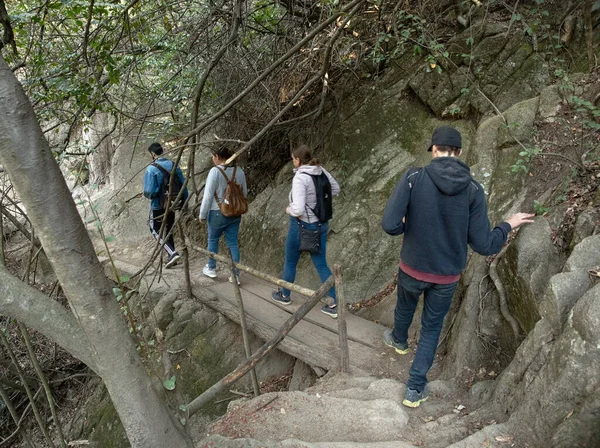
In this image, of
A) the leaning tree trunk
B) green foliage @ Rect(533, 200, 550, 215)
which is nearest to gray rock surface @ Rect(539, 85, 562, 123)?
green foliage @ Rect(533, 200, 550, 215)

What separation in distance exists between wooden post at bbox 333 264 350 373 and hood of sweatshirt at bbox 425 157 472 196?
4.40 ft

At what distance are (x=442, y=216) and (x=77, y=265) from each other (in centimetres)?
225

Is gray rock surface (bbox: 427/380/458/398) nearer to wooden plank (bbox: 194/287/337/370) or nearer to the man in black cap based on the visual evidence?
the man in black cap

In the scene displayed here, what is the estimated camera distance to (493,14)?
5895 millimetres

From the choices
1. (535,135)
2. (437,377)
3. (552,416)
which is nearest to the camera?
(552,416)

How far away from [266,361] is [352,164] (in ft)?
10.8

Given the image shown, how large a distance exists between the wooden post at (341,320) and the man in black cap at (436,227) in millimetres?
736

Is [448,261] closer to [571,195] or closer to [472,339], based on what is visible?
[472,339]

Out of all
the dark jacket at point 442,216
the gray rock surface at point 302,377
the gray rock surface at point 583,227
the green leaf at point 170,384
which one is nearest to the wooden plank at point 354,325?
the gray rock surface at point 302,377

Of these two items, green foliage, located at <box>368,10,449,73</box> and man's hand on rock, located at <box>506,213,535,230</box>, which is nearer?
man's hand on rock, located at <box>506,213,535,230</box>

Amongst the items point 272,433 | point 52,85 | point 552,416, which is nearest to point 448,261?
point 552,416

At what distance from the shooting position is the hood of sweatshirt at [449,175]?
270 cm

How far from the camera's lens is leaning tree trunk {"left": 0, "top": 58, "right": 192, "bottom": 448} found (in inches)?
53.8

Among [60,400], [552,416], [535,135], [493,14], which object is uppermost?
[493,14]
